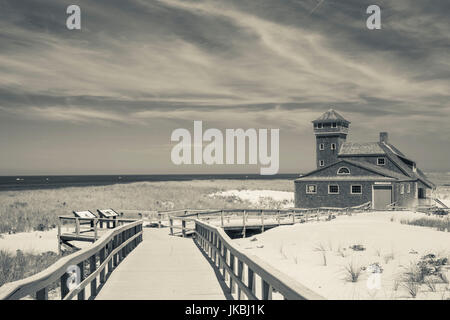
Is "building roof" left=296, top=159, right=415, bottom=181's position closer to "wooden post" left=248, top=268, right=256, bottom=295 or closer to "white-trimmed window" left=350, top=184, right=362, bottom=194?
"white-trimmed window" left=350, top=184, right=362, bottom=194

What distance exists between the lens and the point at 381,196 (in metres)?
40.5

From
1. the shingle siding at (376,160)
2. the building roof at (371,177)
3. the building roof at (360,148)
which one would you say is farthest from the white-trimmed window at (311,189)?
the building roof at (360,148)

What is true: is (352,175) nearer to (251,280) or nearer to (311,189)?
(311,189)

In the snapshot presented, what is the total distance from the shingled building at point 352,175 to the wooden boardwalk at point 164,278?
2914 centimetres

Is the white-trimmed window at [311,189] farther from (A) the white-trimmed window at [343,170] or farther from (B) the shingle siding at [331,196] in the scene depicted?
(A) the white-trimmed window at [343,170]

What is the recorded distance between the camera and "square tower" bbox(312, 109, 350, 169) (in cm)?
4812

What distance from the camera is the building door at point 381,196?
4019 centimetres

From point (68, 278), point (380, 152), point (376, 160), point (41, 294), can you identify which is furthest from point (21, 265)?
point (380, 152)

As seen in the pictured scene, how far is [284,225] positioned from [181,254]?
1497 centimetres

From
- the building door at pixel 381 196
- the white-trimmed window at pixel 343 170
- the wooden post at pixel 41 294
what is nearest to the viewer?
the wooden post at pixel 41 294

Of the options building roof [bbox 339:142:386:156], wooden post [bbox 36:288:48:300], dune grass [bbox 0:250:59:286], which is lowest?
dune grass [bbox 0:250:59:286]

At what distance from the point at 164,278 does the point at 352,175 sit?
34.5 metres

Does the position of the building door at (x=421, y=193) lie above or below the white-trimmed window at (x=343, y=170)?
below

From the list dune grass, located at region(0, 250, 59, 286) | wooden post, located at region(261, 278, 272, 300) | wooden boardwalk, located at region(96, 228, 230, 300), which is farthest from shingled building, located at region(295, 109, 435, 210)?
wooden post, located at region(261, 278, 272, 300)
